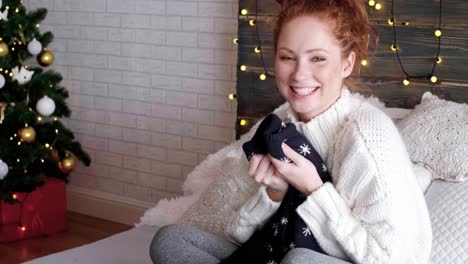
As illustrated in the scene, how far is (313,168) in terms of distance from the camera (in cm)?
155

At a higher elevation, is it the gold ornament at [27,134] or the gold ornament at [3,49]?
the gold ornament at [3,49]

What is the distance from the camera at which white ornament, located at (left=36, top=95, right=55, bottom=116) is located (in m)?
3.56

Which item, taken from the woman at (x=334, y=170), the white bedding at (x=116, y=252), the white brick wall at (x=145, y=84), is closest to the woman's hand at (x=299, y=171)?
the woman at (x=334, y=170)

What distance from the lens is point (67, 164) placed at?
3.75 meters

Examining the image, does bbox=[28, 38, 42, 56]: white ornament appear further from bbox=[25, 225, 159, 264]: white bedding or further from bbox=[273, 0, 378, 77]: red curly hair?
bbox=[273, 0, 378, 77]: red curly hair

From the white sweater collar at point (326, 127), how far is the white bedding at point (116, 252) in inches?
39.0

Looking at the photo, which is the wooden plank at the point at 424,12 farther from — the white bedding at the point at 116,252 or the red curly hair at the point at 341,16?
the white bedding at the point at 116,252

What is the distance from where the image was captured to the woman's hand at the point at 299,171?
154 cm

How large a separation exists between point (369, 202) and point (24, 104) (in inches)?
98.9

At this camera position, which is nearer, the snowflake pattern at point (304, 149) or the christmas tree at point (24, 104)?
the snowflake pattern at point (304, 149)

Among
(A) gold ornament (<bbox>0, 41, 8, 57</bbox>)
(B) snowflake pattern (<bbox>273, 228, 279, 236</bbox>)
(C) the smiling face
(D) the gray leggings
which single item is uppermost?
(C) the smiling face

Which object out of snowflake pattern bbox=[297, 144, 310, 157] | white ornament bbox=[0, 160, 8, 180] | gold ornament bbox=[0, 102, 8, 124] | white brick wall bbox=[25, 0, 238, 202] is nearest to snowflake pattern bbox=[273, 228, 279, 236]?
snowflake pattern bbox=[297, 144, 310, 157]

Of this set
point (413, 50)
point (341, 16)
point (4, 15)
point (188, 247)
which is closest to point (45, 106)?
point (4, 15)

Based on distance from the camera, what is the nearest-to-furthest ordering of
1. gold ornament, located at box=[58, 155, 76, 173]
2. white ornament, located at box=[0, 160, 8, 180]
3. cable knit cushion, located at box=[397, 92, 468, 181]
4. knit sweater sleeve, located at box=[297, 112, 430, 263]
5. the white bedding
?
knit sweater sleeve, located at box=[297, 112, 430, 263]
cable knit cushion, located at box=[397, 92, 468, 181]
the white bedding
white ornament, located at box=[0, 160, 8, 180]
gold ornament, located at box=[58, 155, 76, 173]
